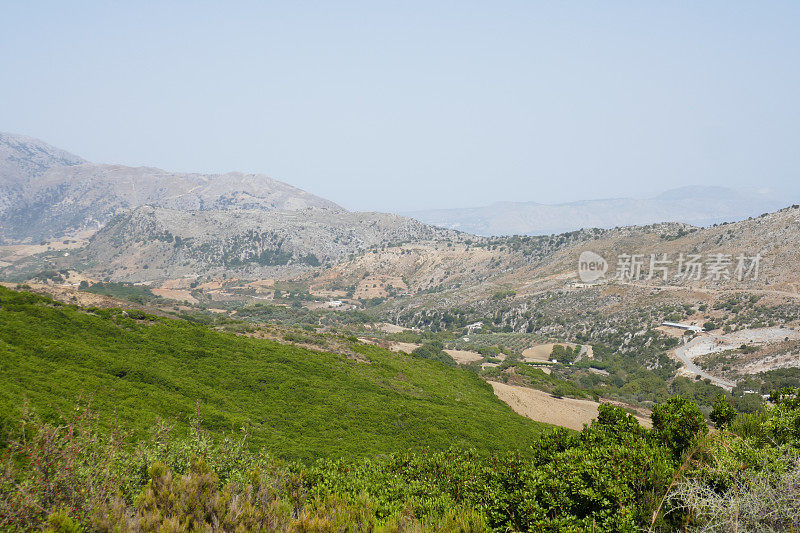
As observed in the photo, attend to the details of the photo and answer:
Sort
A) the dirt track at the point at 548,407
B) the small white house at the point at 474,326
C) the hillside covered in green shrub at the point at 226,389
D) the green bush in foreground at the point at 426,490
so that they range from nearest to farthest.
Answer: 1. the green bush in foreground at the point at 426,490
2. the hillside covered in green shrub at the point at 226,389
3. the dirt track at the point at 548,407
4. the small white house at the point at 474,326

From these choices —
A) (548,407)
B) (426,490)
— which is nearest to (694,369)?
(548,407)

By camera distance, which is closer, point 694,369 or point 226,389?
point 226,389

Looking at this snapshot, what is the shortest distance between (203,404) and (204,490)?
43.3 feet

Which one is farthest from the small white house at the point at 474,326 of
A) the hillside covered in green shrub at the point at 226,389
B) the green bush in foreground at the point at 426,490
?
the green bush in foreground at the point at 426,490

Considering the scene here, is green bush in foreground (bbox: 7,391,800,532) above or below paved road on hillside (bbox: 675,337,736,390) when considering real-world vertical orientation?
above

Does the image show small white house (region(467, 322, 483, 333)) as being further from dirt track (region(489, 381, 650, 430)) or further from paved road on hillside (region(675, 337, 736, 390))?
dirt track (region(489, 381, 650, 430))

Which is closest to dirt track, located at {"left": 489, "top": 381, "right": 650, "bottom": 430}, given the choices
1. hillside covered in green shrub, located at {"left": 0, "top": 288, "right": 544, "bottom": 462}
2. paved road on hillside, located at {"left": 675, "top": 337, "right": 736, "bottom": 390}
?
hillside covered in green shrub, located at {"left": 0, "top": 288, "right": 544, "bottom": 462}

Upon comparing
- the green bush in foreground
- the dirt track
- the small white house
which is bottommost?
the small white house

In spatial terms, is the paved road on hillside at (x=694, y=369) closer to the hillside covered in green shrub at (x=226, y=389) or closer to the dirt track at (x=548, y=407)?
the dirt track at (x=548, y=407)

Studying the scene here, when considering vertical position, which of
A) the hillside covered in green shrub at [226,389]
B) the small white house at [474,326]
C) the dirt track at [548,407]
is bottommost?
the small white house at [474,326]

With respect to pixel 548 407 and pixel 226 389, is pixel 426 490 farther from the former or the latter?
pixel 548 407

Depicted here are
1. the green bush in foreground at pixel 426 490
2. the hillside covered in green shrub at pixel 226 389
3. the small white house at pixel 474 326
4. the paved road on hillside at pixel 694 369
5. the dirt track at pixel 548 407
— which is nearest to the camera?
the green bush in foreground at pixel 426 490

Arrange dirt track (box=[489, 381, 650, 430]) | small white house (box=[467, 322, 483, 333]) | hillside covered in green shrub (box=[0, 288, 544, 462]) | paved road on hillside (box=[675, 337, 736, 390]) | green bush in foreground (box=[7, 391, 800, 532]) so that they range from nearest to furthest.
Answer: green bush in foreground (box=[7, 391, 800, 532]) → hillside covered in green shrub (box=[0, 288, 544, 462]) → dirt track (box=[489, 381, 650, 430]) → paved road on hillside (box=[675, 337, 736, 390]) → small white house (box=[467, 322, 483, 333])

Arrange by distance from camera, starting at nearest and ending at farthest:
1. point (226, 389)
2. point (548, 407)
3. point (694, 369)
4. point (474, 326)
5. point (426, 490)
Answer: point (426, 490), point (226, 389), point (548, 407), point (694, 369), point (474, 326)
